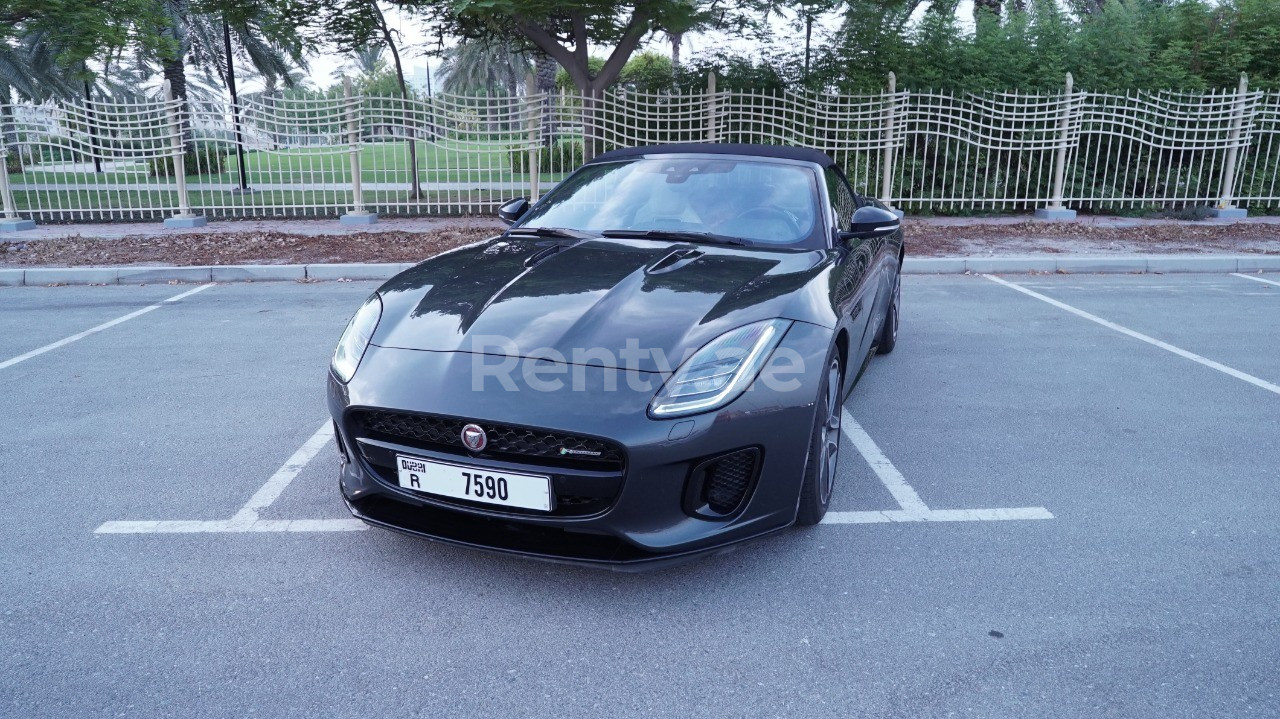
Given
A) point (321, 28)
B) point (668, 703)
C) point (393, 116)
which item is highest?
point (321, 28)

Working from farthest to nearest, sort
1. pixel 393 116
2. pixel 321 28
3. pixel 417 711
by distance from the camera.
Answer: pixel 321 28 < pixel 393 116 < pixel 417 711

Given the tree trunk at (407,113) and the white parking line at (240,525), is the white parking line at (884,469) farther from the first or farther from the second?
the tree trunk at (407,113)

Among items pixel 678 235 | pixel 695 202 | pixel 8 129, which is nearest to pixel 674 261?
pixel 678 235

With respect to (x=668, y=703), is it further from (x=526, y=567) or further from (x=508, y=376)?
(x=508, y=376)

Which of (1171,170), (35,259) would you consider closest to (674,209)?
(35,259)

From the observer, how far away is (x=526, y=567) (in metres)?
2.96

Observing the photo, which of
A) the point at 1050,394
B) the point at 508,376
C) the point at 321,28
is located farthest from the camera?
the point at 321,28

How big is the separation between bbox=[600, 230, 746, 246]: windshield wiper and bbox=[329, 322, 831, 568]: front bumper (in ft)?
3.38

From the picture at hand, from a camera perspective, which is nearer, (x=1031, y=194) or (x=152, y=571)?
(x=152, y=571)

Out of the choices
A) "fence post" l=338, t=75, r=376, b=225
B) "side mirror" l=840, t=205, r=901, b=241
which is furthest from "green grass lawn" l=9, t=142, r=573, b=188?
"side mirror" l=840, t=205, r=901, b=241

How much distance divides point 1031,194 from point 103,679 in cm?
1413

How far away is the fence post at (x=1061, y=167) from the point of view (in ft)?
40.8

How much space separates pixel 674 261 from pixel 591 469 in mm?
1180

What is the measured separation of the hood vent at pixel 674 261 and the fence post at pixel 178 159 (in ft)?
35.2
